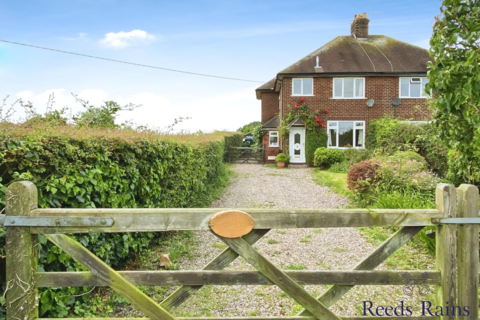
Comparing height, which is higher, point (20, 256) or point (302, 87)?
point (302, 87)

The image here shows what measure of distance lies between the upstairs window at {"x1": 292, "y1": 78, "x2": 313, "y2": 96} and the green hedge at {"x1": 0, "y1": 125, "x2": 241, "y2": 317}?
15.7 m

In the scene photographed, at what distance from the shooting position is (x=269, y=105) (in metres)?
25.8

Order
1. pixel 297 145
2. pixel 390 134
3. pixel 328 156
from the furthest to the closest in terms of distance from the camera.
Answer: pixel 297 145
pixel 328 156
pixel 390 134

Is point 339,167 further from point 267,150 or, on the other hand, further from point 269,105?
point 269,105

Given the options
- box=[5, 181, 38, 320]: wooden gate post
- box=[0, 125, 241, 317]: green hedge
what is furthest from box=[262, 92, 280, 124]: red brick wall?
box=[5, 181, 38, 320]: wooden gate post

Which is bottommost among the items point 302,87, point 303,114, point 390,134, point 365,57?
point 390,134

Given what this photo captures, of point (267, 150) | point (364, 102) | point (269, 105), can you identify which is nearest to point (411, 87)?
point (364, 102)

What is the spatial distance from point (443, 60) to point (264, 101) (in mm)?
22145

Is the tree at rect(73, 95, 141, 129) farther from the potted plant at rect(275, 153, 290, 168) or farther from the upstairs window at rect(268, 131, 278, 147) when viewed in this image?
the upstairs window at rect(268, 131, 278, 147)

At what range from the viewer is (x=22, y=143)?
103 inches

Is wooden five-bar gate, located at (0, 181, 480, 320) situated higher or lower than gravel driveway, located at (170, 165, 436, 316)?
higher

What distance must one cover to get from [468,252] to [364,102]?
760 inches

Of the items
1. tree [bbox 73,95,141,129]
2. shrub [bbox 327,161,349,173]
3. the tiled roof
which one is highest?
the tiled roof

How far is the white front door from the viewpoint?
20234 millimetres
